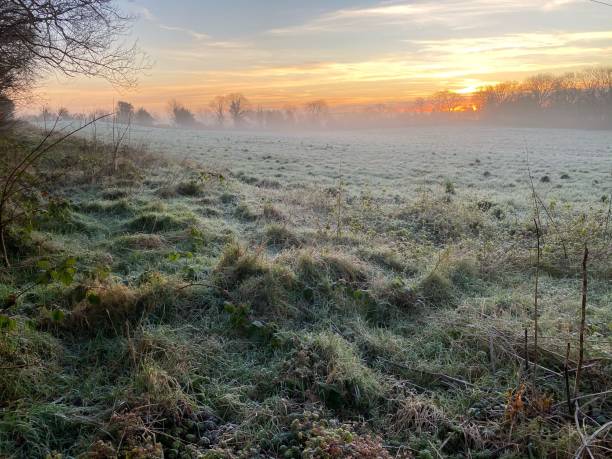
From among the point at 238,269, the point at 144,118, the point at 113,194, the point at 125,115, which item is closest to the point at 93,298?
the point at 238,269

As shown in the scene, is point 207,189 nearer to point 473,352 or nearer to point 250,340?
point 250,340

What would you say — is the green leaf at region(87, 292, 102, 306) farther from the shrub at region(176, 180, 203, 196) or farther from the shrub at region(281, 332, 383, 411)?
the shrub at region(176, 180, 203, 196)

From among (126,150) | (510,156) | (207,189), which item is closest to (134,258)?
(207,189)

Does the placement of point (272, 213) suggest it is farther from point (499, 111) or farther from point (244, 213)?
point (499, 111)

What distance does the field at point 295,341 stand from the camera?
2.94 metres

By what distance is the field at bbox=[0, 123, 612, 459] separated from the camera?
9.63ft

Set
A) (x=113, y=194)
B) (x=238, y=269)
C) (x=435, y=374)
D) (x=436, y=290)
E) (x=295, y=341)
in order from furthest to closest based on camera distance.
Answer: (x=113, y=194) < (x=436, y=290) < (x=238, y=269) < (x=295, y=341) < (x=435, y=374)

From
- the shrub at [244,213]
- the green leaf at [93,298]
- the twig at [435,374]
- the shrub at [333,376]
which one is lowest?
the twig at [435,374]

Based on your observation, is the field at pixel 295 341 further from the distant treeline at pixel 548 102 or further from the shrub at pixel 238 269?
the distant treeline at pixel 548 102

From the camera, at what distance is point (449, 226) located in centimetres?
827

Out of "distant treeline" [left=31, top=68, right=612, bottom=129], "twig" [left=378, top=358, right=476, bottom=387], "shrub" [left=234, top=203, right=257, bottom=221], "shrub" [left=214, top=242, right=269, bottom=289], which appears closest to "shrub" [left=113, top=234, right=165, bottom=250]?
"shrub" [left=214, top=242, right=269, bottom=289]

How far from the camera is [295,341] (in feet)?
13.0

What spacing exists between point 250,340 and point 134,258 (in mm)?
2472

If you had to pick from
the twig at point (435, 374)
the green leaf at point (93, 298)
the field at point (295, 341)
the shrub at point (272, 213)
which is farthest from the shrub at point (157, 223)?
the twig at point (435, 374)
